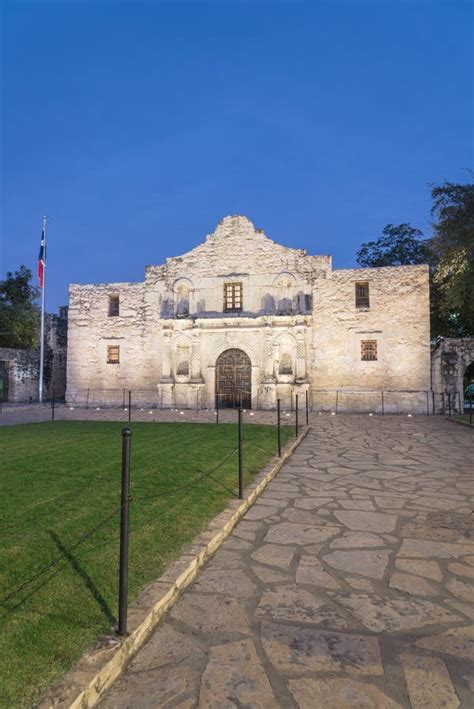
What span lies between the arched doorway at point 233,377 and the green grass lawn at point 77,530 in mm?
12967

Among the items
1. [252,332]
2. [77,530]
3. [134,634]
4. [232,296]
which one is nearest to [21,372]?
[232,296]

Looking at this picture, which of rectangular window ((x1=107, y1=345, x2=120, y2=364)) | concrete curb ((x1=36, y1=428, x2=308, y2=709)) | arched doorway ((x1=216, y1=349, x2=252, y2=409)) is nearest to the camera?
concrete curb ((x1=36, y1=428, x2=308, y2=709))

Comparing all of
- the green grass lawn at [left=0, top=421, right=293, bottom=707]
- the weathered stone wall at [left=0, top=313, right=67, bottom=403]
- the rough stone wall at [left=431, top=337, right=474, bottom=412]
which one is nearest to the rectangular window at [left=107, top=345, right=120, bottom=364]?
the weathered stone wall at [left=0, top=313, right=67, bottom=403]

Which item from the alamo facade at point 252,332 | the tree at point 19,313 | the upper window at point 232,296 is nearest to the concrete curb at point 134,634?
the alamo facade at point 252,332

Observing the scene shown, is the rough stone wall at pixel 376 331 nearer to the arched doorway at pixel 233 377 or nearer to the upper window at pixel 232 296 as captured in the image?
the arched doorway at pixel 233 377

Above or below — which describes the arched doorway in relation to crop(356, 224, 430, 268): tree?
below

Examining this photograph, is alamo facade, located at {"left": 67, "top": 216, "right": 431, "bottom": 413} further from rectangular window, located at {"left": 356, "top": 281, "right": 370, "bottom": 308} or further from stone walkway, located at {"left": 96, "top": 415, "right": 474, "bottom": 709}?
stone walkway, located at {"left": 96, "top": 415, "right": 474, "bottom": 709}

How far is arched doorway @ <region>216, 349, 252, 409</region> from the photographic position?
71.3 ft

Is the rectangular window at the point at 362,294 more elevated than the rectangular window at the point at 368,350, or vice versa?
the rectangular window at the point at 362,294

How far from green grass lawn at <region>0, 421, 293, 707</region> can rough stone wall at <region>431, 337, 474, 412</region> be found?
13915 mm

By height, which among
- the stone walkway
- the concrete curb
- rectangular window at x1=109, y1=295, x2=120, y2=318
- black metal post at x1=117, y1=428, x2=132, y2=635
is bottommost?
the stone walkway

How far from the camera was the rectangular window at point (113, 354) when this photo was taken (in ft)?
76.9

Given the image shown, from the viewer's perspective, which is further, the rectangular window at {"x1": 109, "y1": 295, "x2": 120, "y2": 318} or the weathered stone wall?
the weathered stone wall

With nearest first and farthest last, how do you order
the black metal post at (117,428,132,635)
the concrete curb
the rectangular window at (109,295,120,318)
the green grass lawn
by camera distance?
the concrete curb
the green grass lawn
the black metal post at (117,428,132,635)
the rectangular window at (109,295,120,318)
